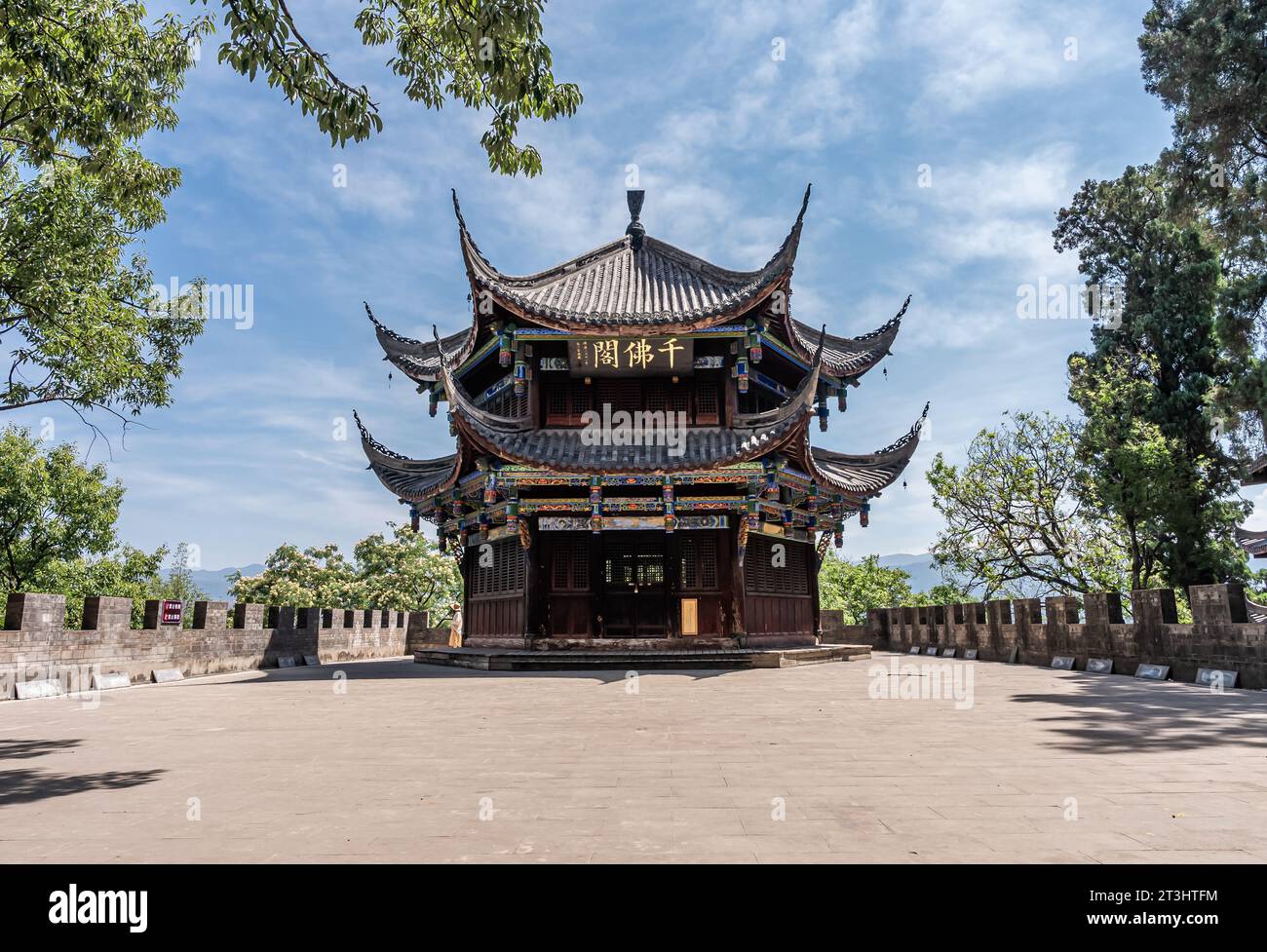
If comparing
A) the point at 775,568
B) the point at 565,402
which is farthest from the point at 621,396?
the point at 775,568

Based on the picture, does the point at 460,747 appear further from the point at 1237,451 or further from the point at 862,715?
the point at 1237,451

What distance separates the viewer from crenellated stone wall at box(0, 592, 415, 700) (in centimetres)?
1296

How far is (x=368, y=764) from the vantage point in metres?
6.06

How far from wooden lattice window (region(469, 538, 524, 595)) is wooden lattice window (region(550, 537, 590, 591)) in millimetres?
947

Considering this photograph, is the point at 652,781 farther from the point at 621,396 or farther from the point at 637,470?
the point at 621,396

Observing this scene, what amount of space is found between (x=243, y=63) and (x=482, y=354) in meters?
14.9

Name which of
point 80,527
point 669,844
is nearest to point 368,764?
point 669,844

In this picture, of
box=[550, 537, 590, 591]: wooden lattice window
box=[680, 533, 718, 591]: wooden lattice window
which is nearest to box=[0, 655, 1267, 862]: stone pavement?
box=[680, 533, 718, 591]: wooden lattice window

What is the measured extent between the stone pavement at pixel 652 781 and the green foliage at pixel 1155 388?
50.0 feet

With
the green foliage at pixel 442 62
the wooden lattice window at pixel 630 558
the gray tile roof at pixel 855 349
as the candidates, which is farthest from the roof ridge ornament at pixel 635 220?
the green foliage at pixel 442 62

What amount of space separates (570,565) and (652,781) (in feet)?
44.8

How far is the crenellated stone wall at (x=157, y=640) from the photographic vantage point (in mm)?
12961

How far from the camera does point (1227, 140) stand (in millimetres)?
17984

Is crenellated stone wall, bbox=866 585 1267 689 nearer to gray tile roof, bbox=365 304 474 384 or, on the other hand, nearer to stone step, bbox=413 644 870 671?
stone step, bbox=413 644 870 671
